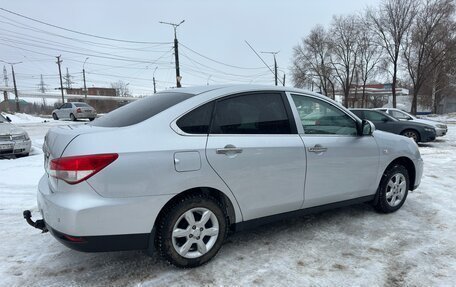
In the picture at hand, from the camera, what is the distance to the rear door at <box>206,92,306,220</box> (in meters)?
3.25

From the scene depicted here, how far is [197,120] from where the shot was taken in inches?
127

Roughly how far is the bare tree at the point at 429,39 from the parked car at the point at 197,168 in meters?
37.1

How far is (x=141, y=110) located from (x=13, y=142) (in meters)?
7.62

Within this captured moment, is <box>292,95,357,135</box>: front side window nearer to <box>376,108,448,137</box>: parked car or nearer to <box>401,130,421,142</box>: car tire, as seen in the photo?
<box>401,130,421,142</box>: car tire

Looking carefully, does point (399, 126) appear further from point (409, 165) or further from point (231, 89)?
point (231, 89)


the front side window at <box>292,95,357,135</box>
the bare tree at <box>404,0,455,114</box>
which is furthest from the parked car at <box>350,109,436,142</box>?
the bare tree at <box>404,0,455,114</box>

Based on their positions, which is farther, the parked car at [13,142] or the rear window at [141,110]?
the parked car at [13,142]

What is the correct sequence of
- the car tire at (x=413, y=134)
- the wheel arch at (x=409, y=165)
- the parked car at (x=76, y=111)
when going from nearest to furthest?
the wheel arch at (x=409, y=165) → the car tire at (x=413, y=134) → the parked car at (x=76, y=111)

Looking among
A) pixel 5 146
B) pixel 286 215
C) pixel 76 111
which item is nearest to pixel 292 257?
pixel 286 215

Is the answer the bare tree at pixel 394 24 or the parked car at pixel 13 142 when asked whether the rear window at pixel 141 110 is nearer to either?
the parked car at pixel 13 142

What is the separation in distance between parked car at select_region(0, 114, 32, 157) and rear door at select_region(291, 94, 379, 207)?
27.4 ft

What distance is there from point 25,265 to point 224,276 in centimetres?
188

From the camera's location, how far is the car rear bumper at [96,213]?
271cm

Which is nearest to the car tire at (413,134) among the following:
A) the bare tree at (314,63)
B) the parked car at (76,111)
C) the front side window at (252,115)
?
the front side window at (252,115)
